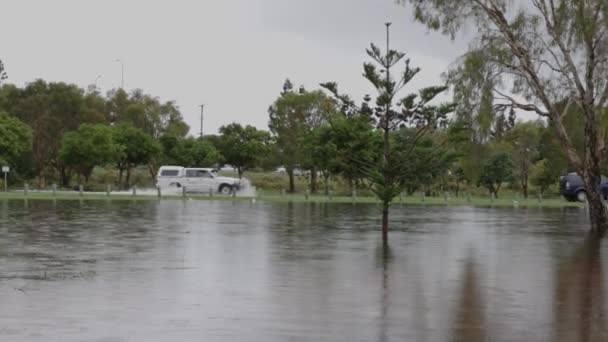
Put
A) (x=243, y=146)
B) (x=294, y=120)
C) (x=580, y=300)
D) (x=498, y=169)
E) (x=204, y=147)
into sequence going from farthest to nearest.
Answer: (x=243, y=146), (x=204, y=147), (x=294, y=120), (x=498, y=169), (x=580, y=300)

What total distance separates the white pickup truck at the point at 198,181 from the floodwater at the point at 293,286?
32.9 metres

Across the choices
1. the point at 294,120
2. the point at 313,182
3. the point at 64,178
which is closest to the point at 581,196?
the point at 313,182

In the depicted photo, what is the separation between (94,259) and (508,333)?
8.95 meters

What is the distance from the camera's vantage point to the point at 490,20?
28.8 meters

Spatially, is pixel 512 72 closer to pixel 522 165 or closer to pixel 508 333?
pixel 508 333

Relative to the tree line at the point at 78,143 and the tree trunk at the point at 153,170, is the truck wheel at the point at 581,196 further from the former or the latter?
the tree trunk at the point at 153,170

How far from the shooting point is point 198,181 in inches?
2265

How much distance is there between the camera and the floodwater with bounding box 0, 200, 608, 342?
909 centimetres

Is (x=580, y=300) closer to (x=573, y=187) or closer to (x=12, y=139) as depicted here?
(x=573, y=187)

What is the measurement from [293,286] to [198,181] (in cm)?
4546

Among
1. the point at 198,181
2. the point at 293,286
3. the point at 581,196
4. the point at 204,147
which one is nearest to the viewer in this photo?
the point at 293,286

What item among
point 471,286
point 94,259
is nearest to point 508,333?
point 471,286

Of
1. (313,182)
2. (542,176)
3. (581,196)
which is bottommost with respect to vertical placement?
(581,196)

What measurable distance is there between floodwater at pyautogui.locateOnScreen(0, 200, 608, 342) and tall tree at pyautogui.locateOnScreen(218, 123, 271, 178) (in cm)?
6031
